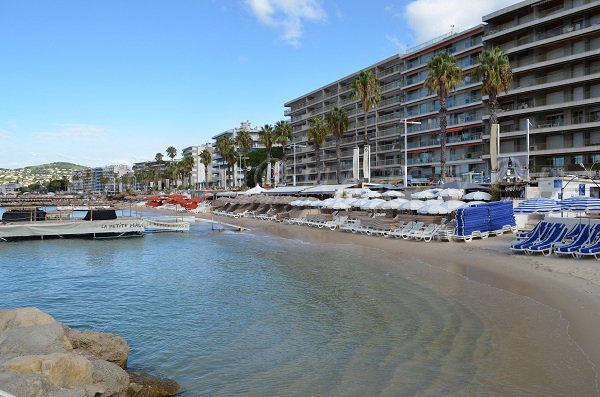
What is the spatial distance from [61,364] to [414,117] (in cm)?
7233

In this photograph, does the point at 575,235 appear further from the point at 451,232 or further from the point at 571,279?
the point at 451,232

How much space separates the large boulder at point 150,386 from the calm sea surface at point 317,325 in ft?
0.96

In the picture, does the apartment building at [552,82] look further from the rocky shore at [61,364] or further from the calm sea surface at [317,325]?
the rocky shore at [61,364]

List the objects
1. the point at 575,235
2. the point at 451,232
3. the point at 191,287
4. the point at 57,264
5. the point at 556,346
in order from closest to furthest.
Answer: the point at 556,346 < the point at 191,287 < the point at 575,235 < the point at 57,264 < the point at 451,232

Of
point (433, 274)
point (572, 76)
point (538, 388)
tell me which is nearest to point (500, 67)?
point (572, 76)

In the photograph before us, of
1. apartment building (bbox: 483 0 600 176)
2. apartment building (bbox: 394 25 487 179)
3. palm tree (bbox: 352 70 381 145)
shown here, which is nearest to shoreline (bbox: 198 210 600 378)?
apartment building (bbox: 483 0 600 176)

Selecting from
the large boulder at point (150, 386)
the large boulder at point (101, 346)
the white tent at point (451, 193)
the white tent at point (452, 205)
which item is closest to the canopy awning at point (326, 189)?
the white tent at point (451, 193)

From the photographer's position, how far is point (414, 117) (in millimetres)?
74062

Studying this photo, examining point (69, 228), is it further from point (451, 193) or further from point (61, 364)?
point (61, 364)

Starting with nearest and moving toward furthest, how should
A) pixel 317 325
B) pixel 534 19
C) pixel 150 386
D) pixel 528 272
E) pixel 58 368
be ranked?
pixel 58 368 < pixel 150 386 < pixel 317 325 < pixel 528 272 < pixel 534 19

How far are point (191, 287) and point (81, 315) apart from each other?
433 centimetres

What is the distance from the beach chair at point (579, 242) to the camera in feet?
61.2

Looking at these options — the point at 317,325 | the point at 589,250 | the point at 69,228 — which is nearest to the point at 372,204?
the point at 589,250

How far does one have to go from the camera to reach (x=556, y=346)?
928 cm
